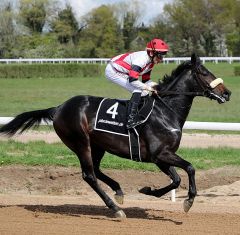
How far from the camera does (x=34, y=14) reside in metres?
84.9

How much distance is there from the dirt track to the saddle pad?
108 cm

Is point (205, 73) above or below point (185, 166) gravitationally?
above

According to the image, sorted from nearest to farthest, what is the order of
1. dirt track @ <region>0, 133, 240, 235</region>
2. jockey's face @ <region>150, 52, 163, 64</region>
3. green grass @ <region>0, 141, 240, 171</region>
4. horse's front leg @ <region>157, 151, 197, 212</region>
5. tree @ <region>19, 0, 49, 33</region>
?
dirt track @ <region>0, 133, 240, 235</region>, horse's front leg @ <region>157, 151, 197, 212</region>, jockey's face @ <region>150, 52, 163, 64</region>, green grass @ <region>0, 141, 240, 171</region>, tree @ <region>19, 0, 49, 33</region>

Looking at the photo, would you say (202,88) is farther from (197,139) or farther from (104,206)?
(197,139)

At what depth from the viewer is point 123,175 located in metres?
10.6

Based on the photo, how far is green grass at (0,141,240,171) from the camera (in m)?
10.9

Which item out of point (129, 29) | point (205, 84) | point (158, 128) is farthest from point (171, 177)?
point (129, 29)

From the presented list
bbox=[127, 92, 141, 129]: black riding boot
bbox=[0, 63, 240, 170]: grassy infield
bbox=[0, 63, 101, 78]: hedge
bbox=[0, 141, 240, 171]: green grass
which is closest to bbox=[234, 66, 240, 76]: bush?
bbox=[0, 63, 240, 170]: grassy infield

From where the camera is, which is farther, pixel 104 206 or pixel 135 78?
pixel 104 206

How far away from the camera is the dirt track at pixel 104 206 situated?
6.94 m

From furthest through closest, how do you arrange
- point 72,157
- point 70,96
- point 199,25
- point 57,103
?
point 199,25 → point 70,96 → point 57,103 → point 72,157

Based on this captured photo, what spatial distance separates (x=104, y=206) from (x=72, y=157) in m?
2.88

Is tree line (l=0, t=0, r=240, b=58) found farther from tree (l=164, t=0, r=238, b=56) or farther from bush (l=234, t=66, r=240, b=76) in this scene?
bush (l=234, t=66, r=240, b=76)

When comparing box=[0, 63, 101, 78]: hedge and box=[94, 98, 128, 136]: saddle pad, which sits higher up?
box=[94, 98, 128, 136]: saddle pad
